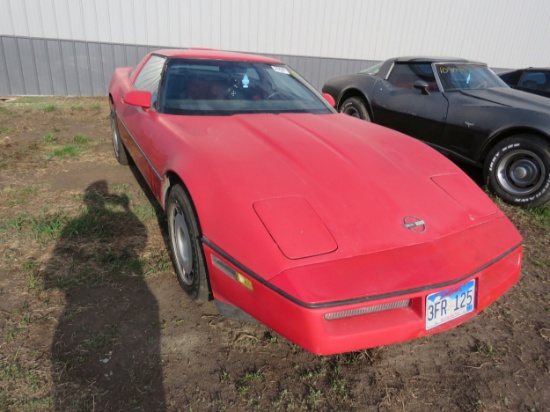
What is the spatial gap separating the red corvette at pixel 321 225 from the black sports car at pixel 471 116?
5.82 feet

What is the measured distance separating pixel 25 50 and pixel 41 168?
5.58 meters

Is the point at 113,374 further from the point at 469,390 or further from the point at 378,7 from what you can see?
the point at 378,7

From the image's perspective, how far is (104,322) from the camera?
6.76ft

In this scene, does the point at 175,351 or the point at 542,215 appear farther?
the point at 542,215

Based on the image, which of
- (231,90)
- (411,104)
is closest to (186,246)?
(231,90)

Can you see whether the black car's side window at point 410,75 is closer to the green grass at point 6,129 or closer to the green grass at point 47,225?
the green grass at point 47,225

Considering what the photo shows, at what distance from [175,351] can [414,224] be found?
1.30 m

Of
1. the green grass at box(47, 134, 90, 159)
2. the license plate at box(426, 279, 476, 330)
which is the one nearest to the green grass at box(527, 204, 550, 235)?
the license plate at box(426, 279, 476, 330)

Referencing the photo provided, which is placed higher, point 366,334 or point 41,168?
point 366,334

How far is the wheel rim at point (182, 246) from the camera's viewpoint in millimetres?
2139

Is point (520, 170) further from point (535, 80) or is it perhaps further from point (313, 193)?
point (535, 80)

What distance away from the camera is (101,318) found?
2088mm

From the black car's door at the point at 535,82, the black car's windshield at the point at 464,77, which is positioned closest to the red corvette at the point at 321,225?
the black car's windshield at the point at 464,77

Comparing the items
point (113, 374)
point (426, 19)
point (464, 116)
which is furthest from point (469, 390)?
point (426, 19)
